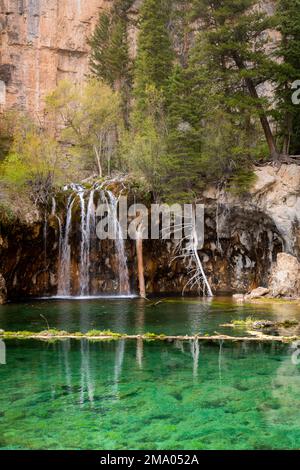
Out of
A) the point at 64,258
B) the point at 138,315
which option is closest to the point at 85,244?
the point at 64,258

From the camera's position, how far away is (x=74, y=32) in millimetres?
49875

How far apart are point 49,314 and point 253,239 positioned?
15678 millimetres

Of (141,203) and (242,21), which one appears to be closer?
(242,21)

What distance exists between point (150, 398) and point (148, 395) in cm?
16

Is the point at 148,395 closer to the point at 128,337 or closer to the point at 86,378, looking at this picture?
the point at 86,378

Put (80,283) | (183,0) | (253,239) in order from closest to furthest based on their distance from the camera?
(80,283), (253,239), (183,0)

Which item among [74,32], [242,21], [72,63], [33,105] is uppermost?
[74,32]

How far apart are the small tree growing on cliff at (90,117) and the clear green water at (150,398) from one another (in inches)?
1023

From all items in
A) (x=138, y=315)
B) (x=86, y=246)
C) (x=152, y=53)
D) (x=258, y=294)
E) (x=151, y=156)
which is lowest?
(x=138, y=315)

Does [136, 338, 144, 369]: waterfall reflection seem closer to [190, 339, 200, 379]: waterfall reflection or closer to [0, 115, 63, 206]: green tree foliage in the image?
[190, 339, 200, 379]: waterfall reflection

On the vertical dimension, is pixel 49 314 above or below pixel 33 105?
below

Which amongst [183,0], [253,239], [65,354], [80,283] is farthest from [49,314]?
[183,0]

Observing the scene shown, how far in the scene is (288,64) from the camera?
2512 centimetres
